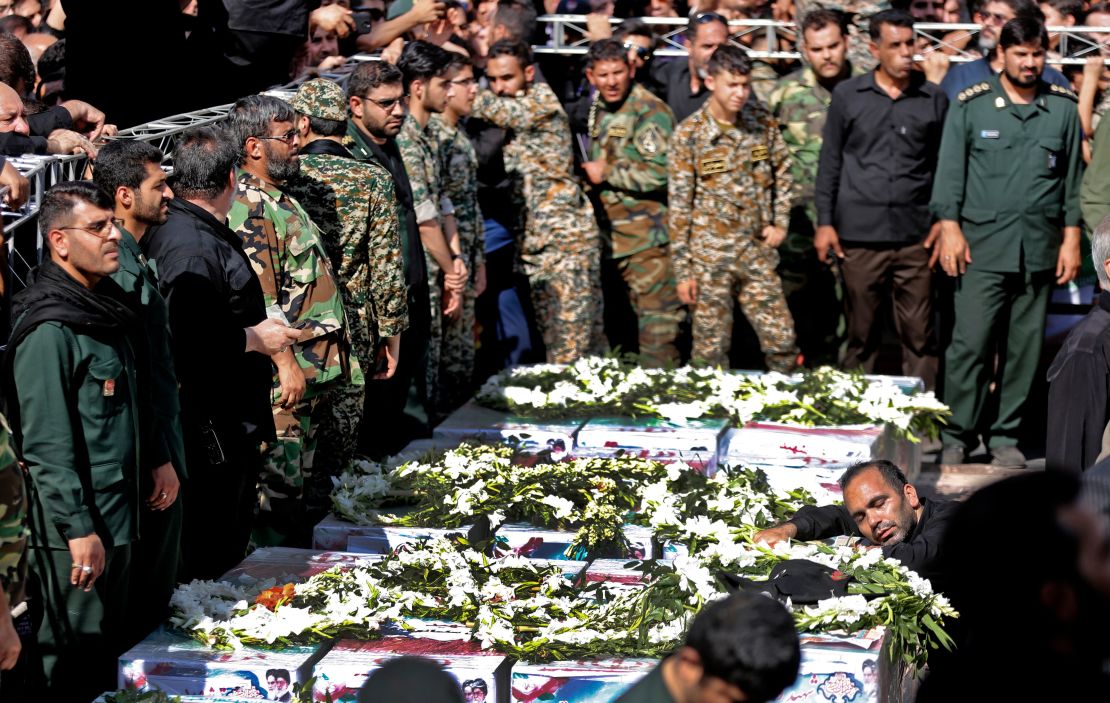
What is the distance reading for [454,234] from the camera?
27.3ft

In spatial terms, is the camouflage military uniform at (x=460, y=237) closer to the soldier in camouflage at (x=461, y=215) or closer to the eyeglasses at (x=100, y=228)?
the soldier in camouflage at (x=461, y=215)

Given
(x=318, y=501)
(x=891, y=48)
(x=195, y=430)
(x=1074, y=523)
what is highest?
(x=891, y=48)

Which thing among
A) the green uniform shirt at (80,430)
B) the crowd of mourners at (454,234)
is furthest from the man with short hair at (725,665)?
the green uniform shirt at (80,430)

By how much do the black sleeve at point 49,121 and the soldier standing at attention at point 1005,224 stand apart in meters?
4.77

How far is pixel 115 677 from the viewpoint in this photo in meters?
4.79

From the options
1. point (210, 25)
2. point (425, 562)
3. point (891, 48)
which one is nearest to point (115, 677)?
point (425, 562)

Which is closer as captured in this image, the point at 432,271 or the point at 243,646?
the point at 243,646

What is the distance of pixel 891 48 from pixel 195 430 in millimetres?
4978

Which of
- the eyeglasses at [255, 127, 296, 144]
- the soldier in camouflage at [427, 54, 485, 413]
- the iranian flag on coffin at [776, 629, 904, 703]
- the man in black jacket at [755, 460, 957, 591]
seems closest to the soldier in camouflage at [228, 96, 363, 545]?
the eyeglasses at [255, 127, 296, 144]

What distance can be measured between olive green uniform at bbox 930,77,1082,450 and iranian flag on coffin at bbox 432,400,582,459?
2715 millimetres

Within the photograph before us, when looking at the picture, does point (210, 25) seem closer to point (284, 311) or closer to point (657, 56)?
point (284, 311)

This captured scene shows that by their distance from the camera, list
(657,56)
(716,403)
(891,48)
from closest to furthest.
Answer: (716,403), (891,48), (657,56)

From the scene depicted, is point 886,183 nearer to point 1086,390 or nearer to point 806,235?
point 806,235

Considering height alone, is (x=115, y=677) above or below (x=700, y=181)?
below
